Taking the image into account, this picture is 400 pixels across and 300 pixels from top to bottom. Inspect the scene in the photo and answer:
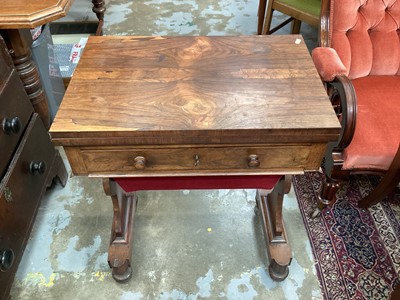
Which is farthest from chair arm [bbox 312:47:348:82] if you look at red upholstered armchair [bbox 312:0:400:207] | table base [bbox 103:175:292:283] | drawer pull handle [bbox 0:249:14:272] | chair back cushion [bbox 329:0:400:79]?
drawer pull handle [bbox 0:249:14:272]

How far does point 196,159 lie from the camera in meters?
0.98

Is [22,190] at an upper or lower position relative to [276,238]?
upper

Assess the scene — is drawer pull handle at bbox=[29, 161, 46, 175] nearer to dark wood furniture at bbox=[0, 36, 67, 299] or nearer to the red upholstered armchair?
dark wood furniture at bbox=[0, 36, 67, 299]

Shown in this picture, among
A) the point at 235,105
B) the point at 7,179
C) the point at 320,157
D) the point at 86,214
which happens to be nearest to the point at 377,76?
the point at 320,157

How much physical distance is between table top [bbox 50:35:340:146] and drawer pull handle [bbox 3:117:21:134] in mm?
312

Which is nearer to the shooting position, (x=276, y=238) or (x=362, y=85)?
(x=276, y=238)

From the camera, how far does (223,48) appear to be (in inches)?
46.3

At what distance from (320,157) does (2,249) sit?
1061mm

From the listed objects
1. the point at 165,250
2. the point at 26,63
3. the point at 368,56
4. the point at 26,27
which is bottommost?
the point at 165,250

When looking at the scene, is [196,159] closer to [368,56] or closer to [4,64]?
[4,64]

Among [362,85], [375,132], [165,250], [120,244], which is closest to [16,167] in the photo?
[120,244]

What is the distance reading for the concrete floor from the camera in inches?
52.6

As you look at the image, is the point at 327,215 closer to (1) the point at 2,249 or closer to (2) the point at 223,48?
(2) the point at 223,48

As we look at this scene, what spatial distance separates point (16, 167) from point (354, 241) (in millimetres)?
1389
